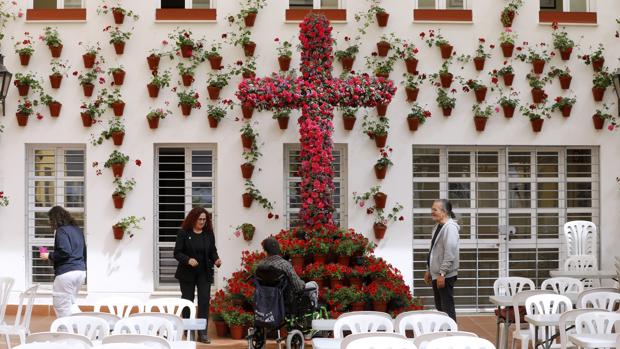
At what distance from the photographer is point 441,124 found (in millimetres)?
12219

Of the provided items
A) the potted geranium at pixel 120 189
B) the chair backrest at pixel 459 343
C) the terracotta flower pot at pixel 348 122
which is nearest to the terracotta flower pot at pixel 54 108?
the potted geranium at pixel 120 189

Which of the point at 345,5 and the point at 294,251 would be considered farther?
the point at 345,5

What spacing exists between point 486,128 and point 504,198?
1.03 m

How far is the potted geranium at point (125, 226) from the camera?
11.9 m

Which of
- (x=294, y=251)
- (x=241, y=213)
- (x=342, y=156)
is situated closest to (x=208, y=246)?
(x=294, y=251)

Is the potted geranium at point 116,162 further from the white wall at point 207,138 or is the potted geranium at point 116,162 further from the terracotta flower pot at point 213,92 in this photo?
the terracotta flower pot at point 213,92

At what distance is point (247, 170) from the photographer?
11.9 meters

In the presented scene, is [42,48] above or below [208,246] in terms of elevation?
above

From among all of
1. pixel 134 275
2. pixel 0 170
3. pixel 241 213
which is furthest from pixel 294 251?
pixel 0 170

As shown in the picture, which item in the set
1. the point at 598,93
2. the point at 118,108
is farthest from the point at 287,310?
the point at 598,93

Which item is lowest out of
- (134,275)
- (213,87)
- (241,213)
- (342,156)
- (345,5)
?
(134,275)

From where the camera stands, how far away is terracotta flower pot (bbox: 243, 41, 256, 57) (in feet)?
39.4

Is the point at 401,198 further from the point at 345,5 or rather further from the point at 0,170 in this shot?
the point at 0,170

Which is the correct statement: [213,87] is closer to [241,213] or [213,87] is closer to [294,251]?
[241,213]
